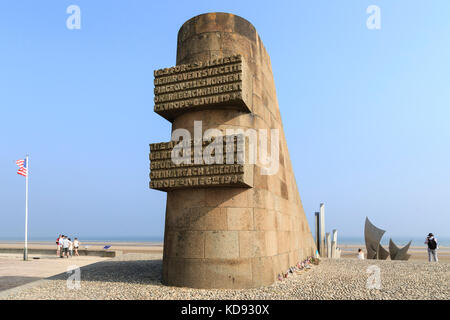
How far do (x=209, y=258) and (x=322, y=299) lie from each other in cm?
277

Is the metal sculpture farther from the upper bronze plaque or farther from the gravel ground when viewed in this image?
the upper bronze plaque

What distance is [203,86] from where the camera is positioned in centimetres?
929

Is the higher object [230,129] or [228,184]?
[230,129]

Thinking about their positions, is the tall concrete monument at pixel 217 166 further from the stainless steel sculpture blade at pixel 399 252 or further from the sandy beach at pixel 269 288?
the stainless steel sculpture blade at pixel 399 252

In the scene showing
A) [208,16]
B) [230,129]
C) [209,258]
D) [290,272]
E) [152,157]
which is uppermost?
[208,16]

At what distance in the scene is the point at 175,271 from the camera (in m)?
8.94

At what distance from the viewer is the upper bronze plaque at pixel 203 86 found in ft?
29.6

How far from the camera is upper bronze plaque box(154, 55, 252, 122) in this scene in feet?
29.6

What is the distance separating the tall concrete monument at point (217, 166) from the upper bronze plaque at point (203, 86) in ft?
0.09

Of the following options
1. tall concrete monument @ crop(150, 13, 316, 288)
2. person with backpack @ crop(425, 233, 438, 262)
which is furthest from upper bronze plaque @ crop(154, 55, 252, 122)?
person with backpack @ crop(425, 233, 438, 262)
